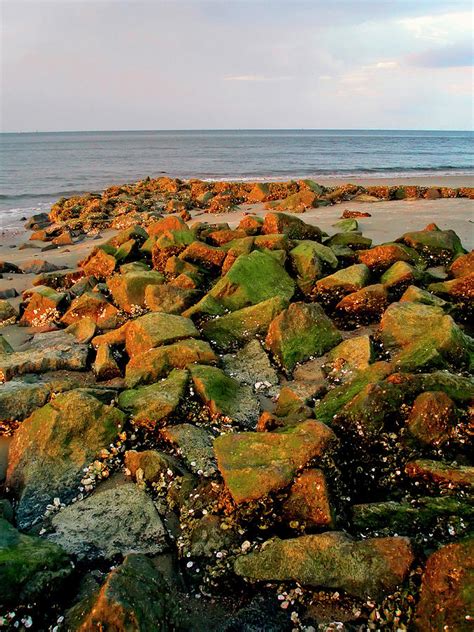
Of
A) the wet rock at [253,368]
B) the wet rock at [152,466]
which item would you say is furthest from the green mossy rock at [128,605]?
the wet rock at [253,368]

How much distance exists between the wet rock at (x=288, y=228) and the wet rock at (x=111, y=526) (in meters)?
6.35

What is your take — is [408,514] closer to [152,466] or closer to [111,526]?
[152,466]

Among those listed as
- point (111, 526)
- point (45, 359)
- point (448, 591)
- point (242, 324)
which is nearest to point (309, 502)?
point (448, 591)

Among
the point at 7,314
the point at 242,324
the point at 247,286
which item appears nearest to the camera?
the point at 242,324

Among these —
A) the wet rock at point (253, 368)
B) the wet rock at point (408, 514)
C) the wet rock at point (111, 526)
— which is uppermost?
the wet rock at point (253, 368)

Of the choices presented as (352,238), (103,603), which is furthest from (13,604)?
(352,238)

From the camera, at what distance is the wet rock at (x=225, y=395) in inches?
196

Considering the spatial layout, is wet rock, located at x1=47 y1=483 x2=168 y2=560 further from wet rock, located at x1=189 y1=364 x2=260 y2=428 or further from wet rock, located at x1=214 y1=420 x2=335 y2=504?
wet rock, located at x1=189 y1=364 x2=260 y2=428

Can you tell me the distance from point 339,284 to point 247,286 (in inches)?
55.0

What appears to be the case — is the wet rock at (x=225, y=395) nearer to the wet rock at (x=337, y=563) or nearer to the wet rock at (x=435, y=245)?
the wet rock at (x=337, y=563)

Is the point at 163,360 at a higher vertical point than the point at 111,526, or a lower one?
higher

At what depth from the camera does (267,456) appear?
3.82 meters

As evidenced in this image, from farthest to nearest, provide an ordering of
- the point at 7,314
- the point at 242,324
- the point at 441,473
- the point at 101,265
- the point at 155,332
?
the point at 101,265
the point at 7,314
the point at 242,324
the point at 155,332
the point at 441,473

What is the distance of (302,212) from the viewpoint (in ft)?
51.5
